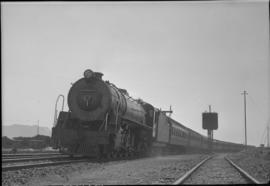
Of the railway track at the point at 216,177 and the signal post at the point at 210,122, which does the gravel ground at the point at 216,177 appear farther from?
the signal post at the point at 210,122

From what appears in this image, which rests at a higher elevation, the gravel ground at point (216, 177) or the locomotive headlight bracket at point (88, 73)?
the locomotive headlight bracket at point (88, 73)

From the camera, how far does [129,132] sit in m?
19.3

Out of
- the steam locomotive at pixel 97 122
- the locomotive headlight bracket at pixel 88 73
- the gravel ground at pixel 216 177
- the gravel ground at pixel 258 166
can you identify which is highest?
the locomotive headlight bracket at pixel 88 73

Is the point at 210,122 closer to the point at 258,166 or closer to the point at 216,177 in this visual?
the point at 258,166

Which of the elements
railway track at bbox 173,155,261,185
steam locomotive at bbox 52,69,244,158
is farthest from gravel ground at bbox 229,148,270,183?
steam locomotive at bbox 52,69,244,158

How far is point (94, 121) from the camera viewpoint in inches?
666

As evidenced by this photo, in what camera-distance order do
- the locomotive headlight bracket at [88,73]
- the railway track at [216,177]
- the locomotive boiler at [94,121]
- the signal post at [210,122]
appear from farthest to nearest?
1. the signal post at [210,122]
2. the locomotive headlight bracket at [88,73]
3. the locomotive boiler at [94,121]
4. the railway track at [216,177]

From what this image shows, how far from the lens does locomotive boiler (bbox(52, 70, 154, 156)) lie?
51.6 ft

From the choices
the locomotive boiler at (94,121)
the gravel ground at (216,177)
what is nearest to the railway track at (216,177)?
the gravel ground at (216,177)

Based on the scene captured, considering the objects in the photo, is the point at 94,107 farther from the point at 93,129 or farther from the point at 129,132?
the point at 129,132

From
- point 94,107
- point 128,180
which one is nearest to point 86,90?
point 94,107

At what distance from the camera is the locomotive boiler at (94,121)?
51.6 feet

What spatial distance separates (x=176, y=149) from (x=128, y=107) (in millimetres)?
17283

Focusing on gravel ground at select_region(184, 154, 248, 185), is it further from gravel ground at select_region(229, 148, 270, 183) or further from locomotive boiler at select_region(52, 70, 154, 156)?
locomotive boiler at select_region(52, 70, 154, 156)
